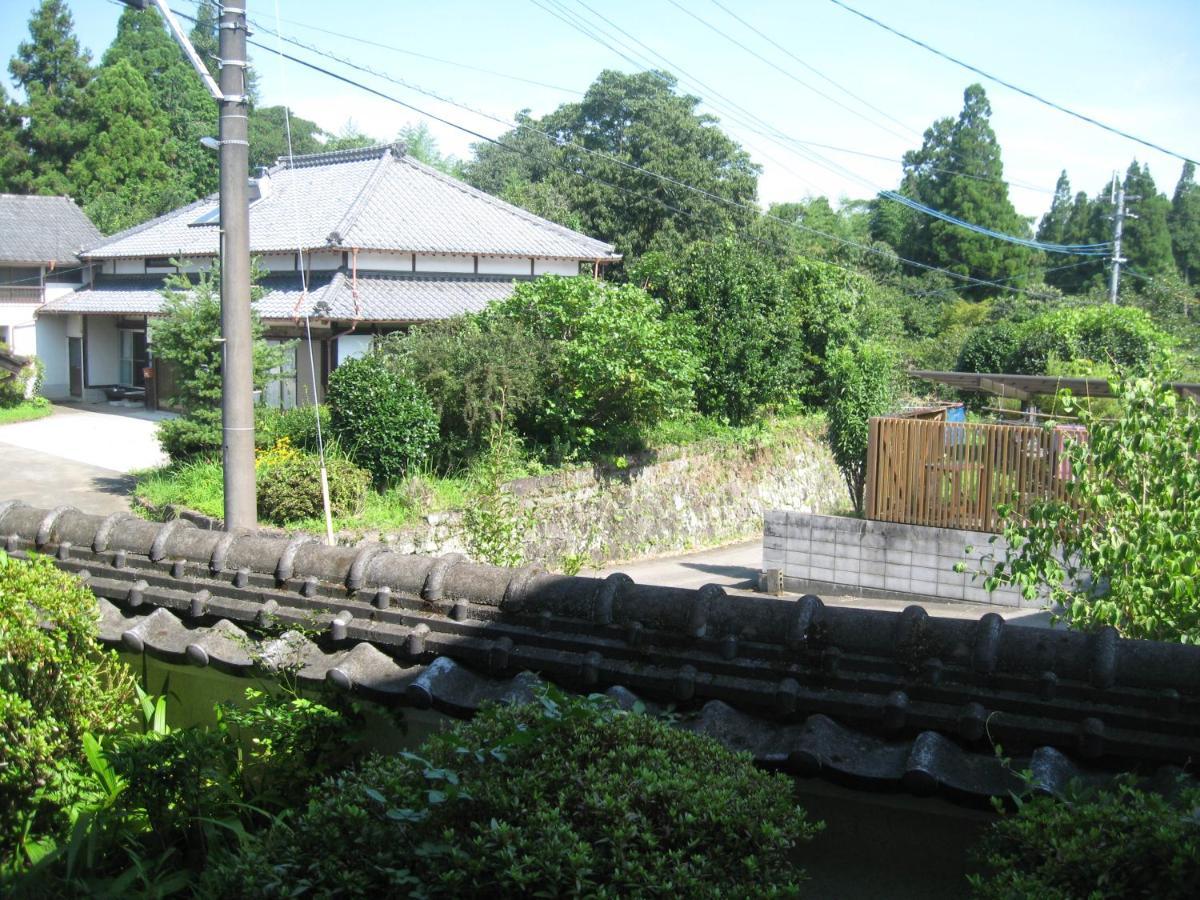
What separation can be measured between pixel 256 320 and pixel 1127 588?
1567 cm

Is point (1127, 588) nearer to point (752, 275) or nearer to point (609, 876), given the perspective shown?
point (609, 876)

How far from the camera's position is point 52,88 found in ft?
141

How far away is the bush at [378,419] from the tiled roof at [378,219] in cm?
725

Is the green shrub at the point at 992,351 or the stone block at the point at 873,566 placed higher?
the green shrub at the point at 992,351

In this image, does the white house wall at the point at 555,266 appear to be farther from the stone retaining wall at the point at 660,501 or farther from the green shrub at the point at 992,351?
the green shrub at the point at 992,351

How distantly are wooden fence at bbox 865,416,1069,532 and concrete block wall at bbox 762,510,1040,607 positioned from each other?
0.87 ft

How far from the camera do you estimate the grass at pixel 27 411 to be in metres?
27.5

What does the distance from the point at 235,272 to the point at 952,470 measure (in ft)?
36.5

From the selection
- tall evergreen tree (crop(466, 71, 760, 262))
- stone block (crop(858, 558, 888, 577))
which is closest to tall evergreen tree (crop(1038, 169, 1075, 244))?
tall evergreen tree (crop(466, 71, 760, 262))

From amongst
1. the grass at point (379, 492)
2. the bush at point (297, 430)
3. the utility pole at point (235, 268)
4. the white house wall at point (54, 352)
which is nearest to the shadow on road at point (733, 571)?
the grass at point (379, 492)

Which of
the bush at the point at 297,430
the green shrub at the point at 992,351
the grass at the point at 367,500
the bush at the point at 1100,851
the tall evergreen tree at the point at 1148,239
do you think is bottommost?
the grass at the point at 367,500

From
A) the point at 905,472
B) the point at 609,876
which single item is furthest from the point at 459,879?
the point at 905,472

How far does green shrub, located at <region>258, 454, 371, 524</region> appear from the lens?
14531 millimetres

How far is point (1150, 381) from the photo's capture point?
5.41 metres
